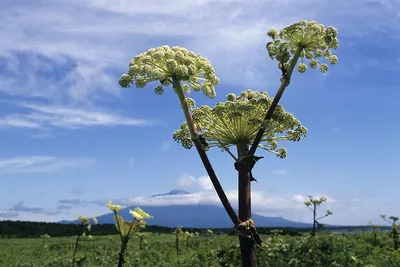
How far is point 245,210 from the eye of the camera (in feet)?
15.3

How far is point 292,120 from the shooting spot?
5.18m

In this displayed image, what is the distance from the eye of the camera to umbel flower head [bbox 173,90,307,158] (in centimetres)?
500

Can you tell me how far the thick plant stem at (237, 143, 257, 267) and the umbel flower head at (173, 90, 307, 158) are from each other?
453mm

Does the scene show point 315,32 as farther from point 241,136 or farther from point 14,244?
point 14,244

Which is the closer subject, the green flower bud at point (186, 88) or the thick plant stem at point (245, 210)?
the thick plant stem at point (245, 210)

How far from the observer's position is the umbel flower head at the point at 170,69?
4.94 metres

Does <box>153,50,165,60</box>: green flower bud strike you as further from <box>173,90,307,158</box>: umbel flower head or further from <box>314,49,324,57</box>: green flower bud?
<box>314,49,324,57</box>: green flower bud

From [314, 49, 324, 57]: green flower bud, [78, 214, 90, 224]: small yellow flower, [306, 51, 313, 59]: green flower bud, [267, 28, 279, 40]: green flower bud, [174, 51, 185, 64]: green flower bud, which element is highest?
[267, 28, 279, 40]: green flower bud

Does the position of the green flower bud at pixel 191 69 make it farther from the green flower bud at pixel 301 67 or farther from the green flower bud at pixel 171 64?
the green flower bud at pixel 301 67

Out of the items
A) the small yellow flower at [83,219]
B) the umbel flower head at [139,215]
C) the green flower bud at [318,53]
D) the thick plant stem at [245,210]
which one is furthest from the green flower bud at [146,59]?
the small yellow flower at [83,219]

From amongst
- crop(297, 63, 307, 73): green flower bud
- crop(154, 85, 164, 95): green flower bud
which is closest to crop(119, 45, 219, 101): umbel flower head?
crop(154, 85, 164, 95): green flower bud

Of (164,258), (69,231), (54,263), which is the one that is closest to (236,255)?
(164,258)

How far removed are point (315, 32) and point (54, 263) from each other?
62.4ft

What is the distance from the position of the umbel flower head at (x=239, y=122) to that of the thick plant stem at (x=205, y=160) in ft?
0.95
